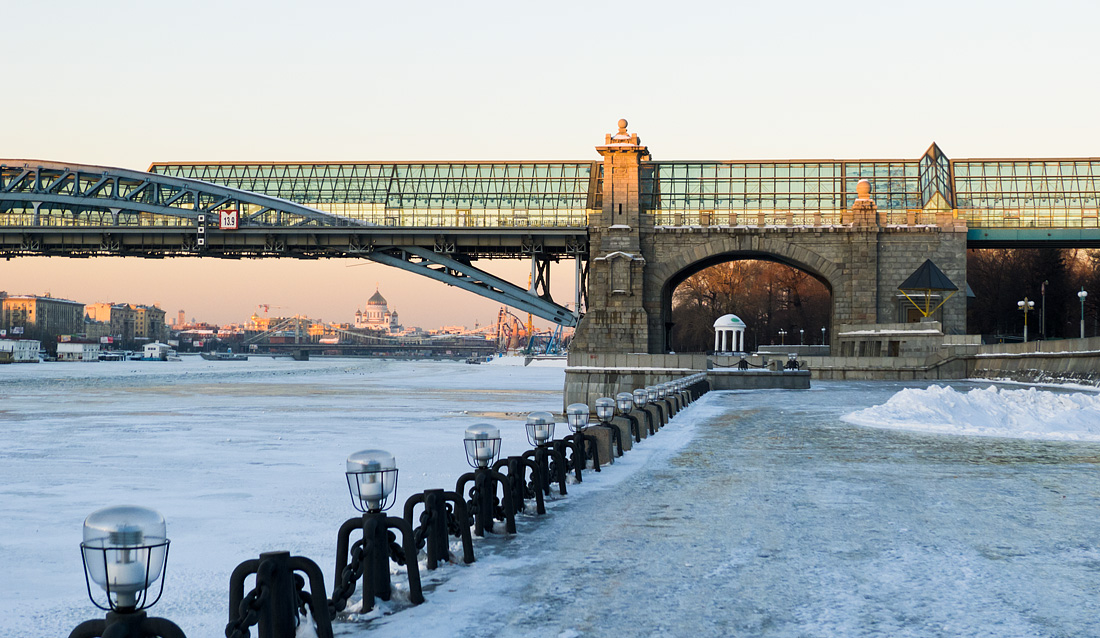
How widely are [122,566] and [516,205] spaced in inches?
2227

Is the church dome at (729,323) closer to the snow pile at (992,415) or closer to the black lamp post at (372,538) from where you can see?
the snow pile at (992,415)

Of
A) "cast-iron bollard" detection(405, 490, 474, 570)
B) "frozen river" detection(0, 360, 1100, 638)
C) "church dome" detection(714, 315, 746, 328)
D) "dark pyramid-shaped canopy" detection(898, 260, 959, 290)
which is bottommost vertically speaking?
"frozen river" detection(0, 360, 1100, 638)

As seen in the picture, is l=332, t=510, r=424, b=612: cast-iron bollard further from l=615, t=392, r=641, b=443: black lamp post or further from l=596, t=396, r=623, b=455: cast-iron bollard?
l=615, t=392, r=641, b=443: black lamp post

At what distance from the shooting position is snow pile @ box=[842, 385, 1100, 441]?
61.2ft

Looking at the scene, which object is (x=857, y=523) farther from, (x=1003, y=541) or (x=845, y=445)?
(x=845, y=445)

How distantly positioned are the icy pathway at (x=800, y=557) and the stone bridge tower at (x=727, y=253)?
39.1 metres

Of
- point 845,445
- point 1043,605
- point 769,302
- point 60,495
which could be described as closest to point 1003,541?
point 1043,605

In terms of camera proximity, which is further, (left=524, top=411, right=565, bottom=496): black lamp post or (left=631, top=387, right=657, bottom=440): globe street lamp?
(left=631, top=387, right=657, bottom=440): globe street lamp

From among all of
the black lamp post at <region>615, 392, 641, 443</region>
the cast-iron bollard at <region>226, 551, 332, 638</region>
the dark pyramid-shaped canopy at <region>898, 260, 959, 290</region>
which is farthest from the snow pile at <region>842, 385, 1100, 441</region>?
the dark pyramid-shaped canopy at <region>898, 260, 959, 290</region>

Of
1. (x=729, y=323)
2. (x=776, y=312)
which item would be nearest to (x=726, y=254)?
(x=729, y=323)

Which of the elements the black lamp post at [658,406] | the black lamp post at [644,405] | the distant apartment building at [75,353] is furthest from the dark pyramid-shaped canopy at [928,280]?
the distant apartment building at [75,353]

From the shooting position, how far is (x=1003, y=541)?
28.3 ft

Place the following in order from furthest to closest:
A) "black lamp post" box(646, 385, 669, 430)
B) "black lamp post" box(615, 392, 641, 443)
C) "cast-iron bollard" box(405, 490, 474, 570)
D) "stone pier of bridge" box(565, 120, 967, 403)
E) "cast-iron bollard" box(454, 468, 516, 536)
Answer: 1. "stone pier of bridge" box(565, 120, 967, 403)
2. "black lamp post" box(646, 385, 669, 430)
3. "black lamp post" box(615, 392, 641, 443)
4. "cast-iron bollard" box(454, 468, 516, 536)
5. "cast-iron bollard" box(405, 490, 474, 570)

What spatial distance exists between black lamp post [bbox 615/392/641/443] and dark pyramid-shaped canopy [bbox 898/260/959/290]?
35901mm
